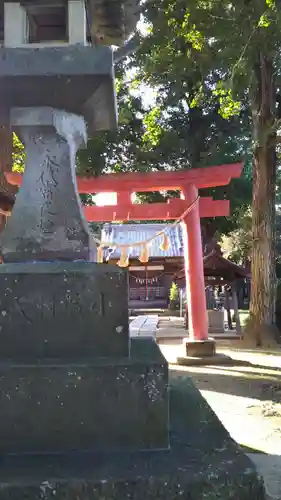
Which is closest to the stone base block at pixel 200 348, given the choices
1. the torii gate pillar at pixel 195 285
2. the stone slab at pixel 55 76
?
the torii gate pillar at pixel 195 285

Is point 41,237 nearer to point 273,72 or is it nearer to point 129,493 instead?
point 129,493

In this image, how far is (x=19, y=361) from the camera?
1767 mm

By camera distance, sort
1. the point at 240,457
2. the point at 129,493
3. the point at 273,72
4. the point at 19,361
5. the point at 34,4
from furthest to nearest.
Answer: the point at 273,72, the point at 34,4, the point at 19,361, the point at 240,457, the point at 129,493

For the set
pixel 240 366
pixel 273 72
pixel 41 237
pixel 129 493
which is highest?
pixel 273 72

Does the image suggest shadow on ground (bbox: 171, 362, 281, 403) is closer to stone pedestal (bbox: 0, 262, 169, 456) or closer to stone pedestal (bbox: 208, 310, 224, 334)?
stone pedestal (bbox: 0, 262, 169, 456)

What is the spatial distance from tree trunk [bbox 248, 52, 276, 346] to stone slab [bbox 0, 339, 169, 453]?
9.54 meters

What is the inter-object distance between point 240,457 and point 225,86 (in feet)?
24.4

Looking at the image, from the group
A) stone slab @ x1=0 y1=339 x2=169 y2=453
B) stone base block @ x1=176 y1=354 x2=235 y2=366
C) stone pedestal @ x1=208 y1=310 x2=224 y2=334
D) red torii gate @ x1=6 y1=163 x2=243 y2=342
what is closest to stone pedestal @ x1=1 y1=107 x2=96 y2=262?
stone slab @ x1=0 y1=339 x2=169 y2=453

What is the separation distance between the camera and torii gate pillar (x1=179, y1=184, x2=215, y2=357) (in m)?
8.85

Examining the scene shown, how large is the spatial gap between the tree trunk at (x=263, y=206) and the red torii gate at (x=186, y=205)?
5.94 ft

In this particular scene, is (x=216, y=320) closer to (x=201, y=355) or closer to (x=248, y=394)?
(x=201, y=355)

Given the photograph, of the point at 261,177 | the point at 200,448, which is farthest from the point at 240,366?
the point at 200,448

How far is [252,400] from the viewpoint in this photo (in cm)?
552

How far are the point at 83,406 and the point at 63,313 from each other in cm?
38
